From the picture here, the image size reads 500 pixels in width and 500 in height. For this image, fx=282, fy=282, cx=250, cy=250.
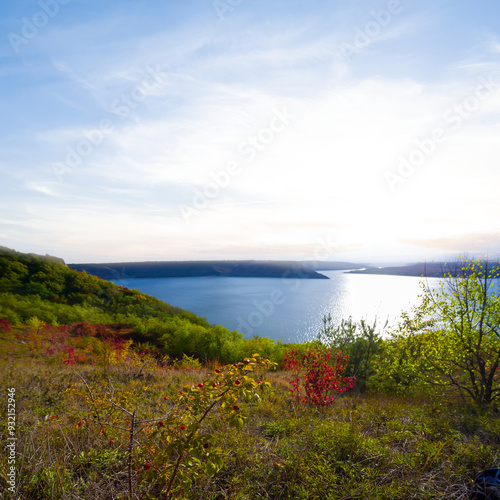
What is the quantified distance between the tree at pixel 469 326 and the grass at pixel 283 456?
2.23 metres

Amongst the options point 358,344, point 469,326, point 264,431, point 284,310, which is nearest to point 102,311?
point 358,344

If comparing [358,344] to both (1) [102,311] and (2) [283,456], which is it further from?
(1) [102,311]

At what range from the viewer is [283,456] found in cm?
452

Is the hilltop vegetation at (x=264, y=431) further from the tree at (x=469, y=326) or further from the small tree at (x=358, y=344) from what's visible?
the small tree at (x=358, y=344)

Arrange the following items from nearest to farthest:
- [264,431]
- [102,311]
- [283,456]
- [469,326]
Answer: [283,456] → [264,431] → [469,326] → [102,311]

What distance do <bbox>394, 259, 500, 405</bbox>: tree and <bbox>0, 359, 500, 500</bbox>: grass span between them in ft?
7.31

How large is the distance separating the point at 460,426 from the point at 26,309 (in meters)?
44.7

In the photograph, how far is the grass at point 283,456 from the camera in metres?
3.69

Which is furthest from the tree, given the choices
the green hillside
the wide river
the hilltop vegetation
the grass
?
the wide river

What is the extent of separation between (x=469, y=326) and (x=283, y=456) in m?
7.51

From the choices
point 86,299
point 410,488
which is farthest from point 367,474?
point 86,299

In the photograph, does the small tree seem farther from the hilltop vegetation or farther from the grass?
the grass

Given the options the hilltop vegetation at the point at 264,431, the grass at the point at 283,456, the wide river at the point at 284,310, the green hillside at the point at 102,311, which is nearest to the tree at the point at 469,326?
the hilltop vegetation at the point at 264,431

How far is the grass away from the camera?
12.1 ft
